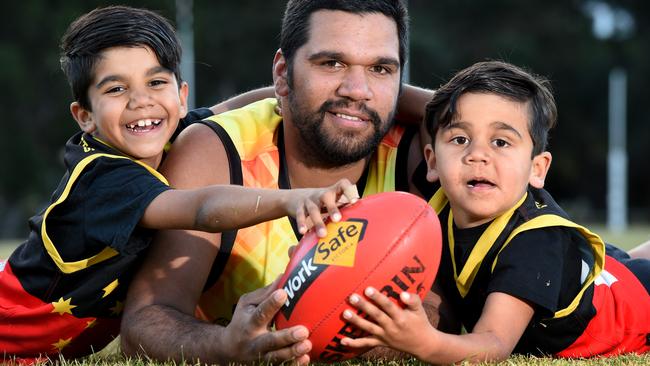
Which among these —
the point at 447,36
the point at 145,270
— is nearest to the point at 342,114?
the point at 145,270

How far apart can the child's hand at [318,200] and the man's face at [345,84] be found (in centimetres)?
111

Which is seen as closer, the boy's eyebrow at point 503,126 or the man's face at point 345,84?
the boy's eyebrow at point 503,126

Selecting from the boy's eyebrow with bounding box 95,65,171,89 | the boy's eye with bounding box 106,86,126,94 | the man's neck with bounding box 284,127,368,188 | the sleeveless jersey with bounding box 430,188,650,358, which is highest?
the boy's eyebrow with bounding box 95,65,171,89

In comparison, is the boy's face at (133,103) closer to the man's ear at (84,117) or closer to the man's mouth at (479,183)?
the man's ear at (84,117)

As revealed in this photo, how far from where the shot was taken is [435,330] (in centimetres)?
350

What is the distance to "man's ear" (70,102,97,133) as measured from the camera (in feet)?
14.3

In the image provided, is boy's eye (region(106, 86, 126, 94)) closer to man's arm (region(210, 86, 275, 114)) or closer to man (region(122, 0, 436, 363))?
man (region(122, 0, 436, 363))

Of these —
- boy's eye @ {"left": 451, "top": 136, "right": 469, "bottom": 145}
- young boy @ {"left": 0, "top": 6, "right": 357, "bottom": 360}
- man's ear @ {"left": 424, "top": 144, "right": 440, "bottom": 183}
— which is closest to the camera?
young boy @ {"left": 0, "top": 6, "right": 357, "bottom": 360}

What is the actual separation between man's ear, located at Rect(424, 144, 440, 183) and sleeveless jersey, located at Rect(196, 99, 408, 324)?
383 millimetres

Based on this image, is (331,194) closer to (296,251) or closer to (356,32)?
(296,251)

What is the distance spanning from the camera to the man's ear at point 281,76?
15.7 ft

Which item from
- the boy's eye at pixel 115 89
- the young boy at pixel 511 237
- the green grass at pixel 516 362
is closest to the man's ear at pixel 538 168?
the young boy at pixel 511 237

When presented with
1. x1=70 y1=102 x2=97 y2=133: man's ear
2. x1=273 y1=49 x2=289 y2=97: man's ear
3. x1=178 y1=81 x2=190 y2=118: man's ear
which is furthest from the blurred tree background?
x1=70 y1=102 x2=97 y2=133: man's ear

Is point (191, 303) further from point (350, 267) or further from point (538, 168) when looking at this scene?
point (538, 168)
